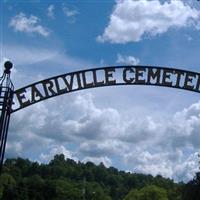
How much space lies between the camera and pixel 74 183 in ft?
397

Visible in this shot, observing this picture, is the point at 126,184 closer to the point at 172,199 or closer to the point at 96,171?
the point at 96,171

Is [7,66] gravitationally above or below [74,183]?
below

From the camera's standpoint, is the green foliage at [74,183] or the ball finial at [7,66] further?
the green foliage at [74,183]

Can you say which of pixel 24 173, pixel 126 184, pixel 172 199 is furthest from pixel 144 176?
pixel 172 199

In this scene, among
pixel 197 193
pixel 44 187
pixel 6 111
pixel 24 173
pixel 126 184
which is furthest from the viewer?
pixel 126 184

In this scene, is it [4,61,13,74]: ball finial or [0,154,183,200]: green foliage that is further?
[0,154,183,200]: green foliage

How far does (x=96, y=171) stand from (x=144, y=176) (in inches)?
505

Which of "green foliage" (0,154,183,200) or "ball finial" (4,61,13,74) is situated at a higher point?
"green foliage" (0,154,183,200)

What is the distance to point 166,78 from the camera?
16.2 m

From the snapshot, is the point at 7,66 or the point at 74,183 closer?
the point at 7,66

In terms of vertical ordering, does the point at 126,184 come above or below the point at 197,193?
above

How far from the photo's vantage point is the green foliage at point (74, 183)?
10023 centimetres

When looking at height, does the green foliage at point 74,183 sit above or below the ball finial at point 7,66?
above

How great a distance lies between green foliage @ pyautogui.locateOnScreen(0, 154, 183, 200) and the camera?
3946 inches
